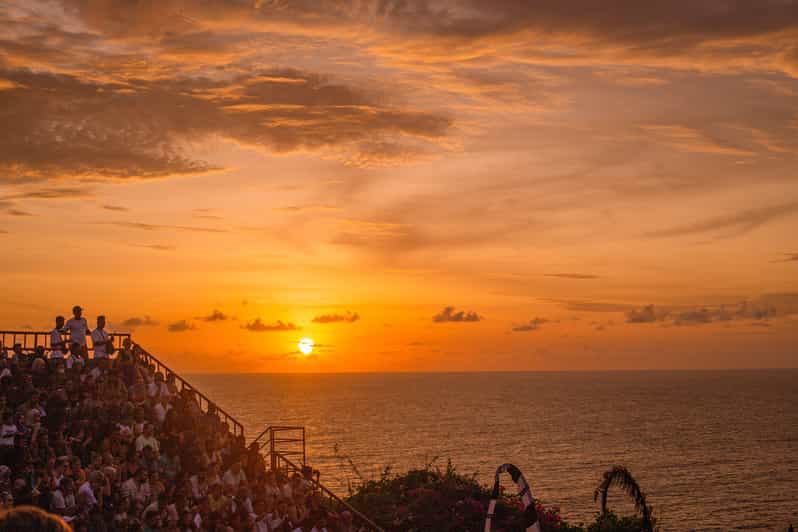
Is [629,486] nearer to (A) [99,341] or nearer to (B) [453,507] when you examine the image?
(B) [453,507]

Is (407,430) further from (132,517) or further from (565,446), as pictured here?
(132,517)

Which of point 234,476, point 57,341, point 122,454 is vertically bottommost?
point 234,476

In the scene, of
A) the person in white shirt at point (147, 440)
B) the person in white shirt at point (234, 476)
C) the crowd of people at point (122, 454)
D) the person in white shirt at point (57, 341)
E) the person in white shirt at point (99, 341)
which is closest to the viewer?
the crowd of people at point (122, 454)

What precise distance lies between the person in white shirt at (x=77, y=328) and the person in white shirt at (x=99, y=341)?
273mm

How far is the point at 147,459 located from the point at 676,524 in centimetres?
5587

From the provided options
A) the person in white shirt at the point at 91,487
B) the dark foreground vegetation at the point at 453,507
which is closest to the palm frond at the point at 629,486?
the dark foreground vegetation at the point at 453,507

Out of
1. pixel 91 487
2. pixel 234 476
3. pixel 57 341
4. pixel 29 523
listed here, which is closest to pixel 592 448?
pixel 234 476

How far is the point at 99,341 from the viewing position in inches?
950

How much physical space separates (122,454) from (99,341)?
18.5ft

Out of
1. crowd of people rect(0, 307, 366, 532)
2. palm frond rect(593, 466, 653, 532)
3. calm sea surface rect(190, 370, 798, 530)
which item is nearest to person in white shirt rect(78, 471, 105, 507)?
crowd of people rect(0, 307, 366, 532)

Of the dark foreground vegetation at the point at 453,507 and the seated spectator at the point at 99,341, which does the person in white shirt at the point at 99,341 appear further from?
the dark foreground vegetation at the point at 453,507

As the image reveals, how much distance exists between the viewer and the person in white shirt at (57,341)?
910 inches

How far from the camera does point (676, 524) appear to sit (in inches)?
2608

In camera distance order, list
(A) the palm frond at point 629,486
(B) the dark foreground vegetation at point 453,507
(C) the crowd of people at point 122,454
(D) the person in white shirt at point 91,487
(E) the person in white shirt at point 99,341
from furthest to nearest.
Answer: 1. (B) the dark foreground vegetation at point 453,507
2. (A) the palm frond at point 629,486
3. (E) the person in white shirt at point 99,341
4. (C) the crowd of people at point 122,454
5. (D) the person in white shirt at point 91,487
